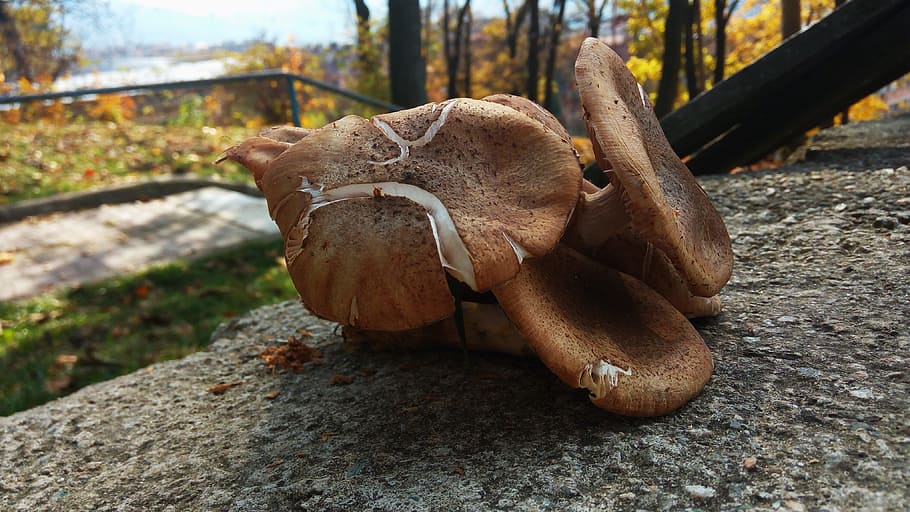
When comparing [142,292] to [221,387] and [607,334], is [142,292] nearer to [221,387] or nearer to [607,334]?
[221,387]

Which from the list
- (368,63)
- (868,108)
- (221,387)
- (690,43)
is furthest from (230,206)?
(868,108)

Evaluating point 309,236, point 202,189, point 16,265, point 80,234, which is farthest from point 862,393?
point 202,189

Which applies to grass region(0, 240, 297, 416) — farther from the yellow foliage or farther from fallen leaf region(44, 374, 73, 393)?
the yellow foliage

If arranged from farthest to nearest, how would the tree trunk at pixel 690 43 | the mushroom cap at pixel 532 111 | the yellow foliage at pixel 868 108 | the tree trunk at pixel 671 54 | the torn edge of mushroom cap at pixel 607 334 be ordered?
the yellow foliage at pixel 868 108, the tree trunk at pixel 690 43, the tree trunk at pixel 671 54, the mushroom cap at pixel 532 111, the torn edge of mushroom cap at pixel 607 334

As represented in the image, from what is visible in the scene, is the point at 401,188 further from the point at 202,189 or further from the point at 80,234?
the point at 202,189

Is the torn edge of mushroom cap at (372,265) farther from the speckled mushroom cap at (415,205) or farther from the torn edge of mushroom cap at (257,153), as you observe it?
the torn edge of mushroom cap at (257,153)

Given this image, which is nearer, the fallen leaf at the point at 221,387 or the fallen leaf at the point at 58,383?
the fallen leaf at the point at 221,387

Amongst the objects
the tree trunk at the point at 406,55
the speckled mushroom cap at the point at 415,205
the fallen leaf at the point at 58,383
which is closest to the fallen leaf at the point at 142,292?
the fallen leaf at the point at 58,383

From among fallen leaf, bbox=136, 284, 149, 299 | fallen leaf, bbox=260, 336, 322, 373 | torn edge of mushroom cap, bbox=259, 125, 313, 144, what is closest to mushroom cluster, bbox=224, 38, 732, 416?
torn edge of mushroom cap, bbox=259, 125, 313, 144
